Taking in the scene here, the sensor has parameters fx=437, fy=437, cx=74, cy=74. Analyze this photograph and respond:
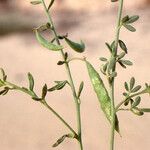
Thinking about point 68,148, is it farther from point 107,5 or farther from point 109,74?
point 107,5

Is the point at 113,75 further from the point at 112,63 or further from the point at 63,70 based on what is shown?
the point at 63,70

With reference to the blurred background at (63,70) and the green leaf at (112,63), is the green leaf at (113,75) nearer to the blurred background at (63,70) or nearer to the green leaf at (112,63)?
the green leaf at (112,63)

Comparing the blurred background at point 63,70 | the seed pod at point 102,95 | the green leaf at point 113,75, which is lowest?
the blurred background at point 63,70

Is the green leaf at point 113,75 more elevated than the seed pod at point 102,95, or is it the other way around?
the green leaf at point 113,75

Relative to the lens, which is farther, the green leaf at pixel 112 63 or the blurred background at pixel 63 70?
the blurred background at pixel 63 70

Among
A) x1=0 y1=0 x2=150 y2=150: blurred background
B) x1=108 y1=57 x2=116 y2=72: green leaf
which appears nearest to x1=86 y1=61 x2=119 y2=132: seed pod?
x1=108 y1=57 x2=116 y2=72: green leaf

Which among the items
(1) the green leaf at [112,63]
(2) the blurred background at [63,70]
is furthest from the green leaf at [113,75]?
(2) the blurred background at [63,70]

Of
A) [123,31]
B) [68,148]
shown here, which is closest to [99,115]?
[68,148]

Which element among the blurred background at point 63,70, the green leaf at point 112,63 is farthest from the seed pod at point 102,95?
the blurred background at point 63,70
